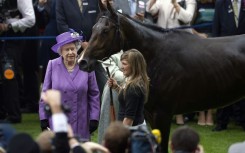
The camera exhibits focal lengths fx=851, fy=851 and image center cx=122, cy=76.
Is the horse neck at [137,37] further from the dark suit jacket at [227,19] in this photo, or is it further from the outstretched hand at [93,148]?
the outstretched hand at [93,148]

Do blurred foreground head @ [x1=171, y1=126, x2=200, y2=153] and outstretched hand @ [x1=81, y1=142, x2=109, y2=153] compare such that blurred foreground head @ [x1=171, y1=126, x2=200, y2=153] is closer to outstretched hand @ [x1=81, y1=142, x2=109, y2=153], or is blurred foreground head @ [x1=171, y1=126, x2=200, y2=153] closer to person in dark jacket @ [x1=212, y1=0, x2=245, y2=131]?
outstretched hand @ [x1=81, y1=142, x2=109, y2=153]

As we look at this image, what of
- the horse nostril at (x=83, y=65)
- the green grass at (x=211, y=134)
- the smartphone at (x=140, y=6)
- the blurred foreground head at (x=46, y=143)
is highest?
the blurred foreground head at (x=46, y=143)

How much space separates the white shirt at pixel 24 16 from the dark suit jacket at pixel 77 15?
98cm

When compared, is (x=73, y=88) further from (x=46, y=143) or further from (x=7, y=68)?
(x=7, y=68)

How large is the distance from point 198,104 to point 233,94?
0.53 m

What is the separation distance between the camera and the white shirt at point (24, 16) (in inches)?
541

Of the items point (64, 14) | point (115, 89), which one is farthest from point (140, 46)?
point (64, 14)

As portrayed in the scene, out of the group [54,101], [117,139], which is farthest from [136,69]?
[54,101]

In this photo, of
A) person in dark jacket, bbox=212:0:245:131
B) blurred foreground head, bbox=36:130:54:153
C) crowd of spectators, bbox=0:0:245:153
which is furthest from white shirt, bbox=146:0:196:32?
blurred foreground head, bbox=36:130:54:153

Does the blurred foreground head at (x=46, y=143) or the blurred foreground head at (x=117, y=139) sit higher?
the blurred foreground head at (x=46, y=143)

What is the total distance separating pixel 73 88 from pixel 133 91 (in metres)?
0.65

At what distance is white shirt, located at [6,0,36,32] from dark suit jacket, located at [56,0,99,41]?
3.23 ft

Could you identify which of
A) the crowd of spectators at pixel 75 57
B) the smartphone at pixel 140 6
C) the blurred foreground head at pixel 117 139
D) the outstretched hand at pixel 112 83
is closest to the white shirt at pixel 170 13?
the crowd of spectators at pixel 75 57

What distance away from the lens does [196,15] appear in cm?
1484
